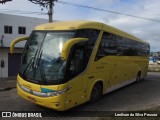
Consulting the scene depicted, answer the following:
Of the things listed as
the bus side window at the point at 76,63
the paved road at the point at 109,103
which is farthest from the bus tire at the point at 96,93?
the bus side window at the point at 76,63

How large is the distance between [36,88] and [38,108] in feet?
4.41

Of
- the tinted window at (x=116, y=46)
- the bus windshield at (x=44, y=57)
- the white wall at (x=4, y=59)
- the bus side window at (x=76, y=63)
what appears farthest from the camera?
the white wall at (x=4, y=59)

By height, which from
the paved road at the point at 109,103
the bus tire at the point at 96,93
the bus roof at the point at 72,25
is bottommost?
the paved road at the point at 109,103

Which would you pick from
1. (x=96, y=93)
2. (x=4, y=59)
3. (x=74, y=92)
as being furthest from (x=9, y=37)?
(x=74, y=92)

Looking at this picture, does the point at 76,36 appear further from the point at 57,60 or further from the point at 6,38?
the point at 6,38

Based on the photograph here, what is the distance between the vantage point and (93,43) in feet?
30.5

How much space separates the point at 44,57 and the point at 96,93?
10.1 ft

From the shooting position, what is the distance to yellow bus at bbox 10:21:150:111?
759cm

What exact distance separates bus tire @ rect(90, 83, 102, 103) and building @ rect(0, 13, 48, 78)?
1742 centimetres

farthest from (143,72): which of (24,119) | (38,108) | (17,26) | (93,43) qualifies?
(17,26)

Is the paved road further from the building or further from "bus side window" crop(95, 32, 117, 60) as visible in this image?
the building

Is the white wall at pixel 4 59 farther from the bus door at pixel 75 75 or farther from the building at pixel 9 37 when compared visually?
the bus door at pixel 75 75

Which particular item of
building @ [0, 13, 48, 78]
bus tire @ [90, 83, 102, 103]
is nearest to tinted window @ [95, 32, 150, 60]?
bus tire @ [90, 83, 102, 103]

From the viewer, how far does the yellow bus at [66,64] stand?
7.59 m
